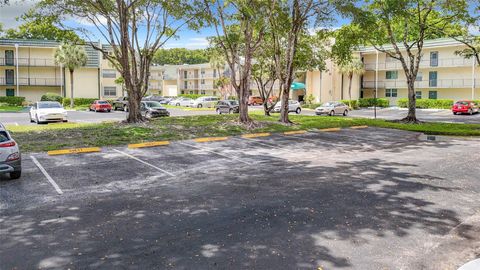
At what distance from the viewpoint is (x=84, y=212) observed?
26.5ft

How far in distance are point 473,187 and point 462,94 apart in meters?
44.1

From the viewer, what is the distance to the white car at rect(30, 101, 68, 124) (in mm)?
25688

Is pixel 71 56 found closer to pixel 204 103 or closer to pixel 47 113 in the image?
pixel 204 103

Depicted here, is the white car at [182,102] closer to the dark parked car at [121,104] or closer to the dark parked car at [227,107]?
the dark parked car at [121,104]

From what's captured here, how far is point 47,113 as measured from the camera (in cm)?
2575

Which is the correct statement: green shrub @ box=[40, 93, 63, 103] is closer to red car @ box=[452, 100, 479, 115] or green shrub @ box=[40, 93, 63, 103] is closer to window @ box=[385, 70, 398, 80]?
window @ box=[385, 70, 398, 80]

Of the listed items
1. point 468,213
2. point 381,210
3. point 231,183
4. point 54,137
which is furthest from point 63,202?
point 54,137

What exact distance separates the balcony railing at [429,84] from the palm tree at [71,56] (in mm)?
37701

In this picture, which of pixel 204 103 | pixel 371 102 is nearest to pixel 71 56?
pixel 204 103

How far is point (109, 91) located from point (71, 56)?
10.1 metres

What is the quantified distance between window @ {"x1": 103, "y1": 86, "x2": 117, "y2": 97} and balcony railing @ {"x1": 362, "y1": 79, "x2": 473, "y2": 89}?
35504 millimetres

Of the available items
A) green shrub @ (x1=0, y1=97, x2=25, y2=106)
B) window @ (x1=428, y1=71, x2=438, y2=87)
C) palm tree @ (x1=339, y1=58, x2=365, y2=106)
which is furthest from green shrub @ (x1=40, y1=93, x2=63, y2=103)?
window @ (x1=428, y1=71, x2=438, y2=87)

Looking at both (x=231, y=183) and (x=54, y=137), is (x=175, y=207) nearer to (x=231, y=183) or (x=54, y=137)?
(x=231, y=183)

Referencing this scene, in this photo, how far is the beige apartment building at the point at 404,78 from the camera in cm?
4743
